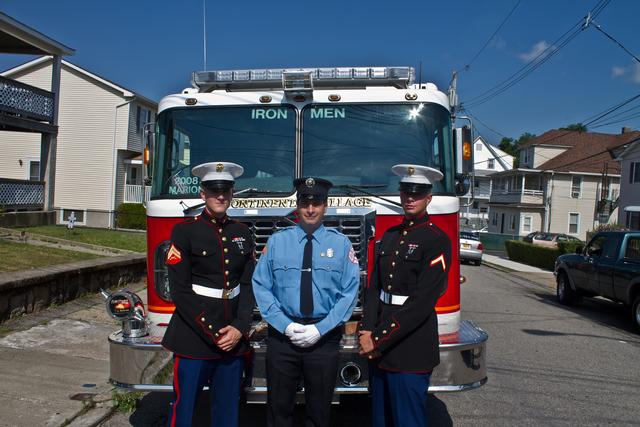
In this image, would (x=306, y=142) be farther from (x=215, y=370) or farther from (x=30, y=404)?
(x=30, y=404)

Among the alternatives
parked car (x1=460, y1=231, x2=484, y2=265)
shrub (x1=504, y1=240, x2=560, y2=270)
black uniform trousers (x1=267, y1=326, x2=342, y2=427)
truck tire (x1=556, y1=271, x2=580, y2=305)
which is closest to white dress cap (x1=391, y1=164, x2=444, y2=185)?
black uniform trousers (x1=267, y1=326, x2=342, y2=427)

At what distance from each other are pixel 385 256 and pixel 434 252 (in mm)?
297

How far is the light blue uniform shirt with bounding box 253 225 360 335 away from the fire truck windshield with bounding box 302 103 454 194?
4.31 feet

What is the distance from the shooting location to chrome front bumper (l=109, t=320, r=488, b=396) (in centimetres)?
371

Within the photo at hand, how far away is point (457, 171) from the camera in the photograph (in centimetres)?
462

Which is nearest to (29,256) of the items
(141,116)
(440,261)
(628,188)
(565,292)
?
(440,261)

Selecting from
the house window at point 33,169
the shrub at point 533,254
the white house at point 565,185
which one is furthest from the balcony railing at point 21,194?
the white house at point 565,185

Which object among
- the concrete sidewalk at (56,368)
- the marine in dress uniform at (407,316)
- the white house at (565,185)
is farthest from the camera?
the white house at (565,185)

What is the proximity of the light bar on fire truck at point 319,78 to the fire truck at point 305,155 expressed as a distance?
6 centimetres

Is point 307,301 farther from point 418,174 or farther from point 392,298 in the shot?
point 418,174

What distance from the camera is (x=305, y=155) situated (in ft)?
Result: 15.0

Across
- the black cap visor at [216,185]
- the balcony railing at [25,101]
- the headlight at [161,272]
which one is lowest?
the headlight at [161,272]

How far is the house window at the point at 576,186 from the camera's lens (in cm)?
4100

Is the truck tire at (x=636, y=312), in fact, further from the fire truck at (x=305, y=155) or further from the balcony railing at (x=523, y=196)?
the balcony railing at (x=523, y=196)
